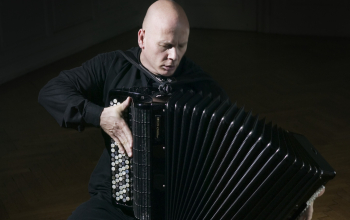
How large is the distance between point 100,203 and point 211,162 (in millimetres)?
622

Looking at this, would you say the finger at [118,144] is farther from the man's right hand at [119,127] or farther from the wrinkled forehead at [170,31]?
the wrinkled forehead at [170,31]

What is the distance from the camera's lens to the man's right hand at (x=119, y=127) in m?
1.84

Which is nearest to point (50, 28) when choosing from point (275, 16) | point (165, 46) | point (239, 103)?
point (239, 103)

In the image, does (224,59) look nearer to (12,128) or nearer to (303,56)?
(303,56)

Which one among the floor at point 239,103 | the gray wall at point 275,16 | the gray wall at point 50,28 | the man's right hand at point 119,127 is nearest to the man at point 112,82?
the man's right hand at point 119,127

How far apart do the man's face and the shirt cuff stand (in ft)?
1.06

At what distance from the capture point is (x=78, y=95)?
210 centimetres

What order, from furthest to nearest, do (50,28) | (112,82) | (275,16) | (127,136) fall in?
(275,16) → (50,28) → (112,82) → (127,136)

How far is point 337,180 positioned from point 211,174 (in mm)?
1944

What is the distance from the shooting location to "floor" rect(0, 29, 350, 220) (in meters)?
3.23

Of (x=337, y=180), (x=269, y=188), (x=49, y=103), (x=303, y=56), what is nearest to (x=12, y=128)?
(x=49, y=103)

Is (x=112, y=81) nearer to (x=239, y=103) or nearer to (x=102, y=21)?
(x=239, y=103)

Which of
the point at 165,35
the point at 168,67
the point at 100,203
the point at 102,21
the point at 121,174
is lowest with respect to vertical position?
the point at 102,21

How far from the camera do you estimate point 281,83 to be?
16.9 feet
